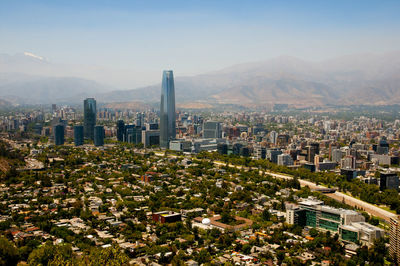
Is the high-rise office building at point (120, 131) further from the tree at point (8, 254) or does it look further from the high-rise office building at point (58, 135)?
the tree at point (8, 254)

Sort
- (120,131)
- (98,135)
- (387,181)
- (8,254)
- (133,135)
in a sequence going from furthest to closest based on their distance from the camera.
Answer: (120,131) → (133,135) → (98,135) → (387,181) → (8,254)

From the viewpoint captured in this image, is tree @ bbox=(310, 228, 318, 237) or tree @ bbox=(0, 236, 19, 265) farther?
tree @ bbox=(310, 228, 318, 237)

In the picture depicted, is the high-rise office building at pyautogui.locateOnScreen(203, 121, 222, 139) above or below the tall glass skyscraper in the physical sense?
below

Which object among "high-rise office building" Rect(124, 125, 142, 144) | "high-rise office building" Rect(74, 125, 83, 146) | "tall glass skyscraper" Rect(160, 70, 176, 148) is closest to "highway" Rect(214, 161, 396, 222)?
"tall glass skyscraper" Rect(160, 70, 176, 148)

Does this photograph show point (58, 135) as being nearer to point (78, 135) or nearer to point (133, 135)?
point (78, 135)

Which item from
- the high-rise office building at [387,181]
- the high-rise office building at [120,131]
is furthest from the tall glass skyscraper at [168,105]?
the high-rise office building at [387,181]

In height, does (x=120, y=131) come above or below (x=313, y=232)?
above

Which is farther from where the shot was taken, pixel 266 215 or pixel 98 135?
pixel 98 135

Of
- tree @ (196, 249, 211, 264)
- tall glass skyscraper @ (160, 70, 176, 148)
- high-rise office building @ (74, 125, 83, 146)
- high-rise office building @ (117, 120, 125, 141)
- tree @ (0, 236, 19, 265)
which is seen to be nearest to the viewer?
tree @ (0, 236, 19, 265)

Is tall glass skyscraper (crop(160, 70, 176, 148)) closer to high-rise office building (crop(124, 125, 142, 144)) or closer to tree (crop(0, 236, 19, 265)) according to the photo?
high-rise office building (crop(124, 125, 142, 144))

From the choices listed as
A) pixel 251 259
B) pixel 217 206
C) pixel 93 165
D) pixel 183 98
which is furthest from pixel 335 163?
pixel 183 98

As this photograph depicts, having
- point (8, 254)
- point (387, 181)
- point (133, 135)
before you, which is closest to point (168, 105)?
point (133, 135)
